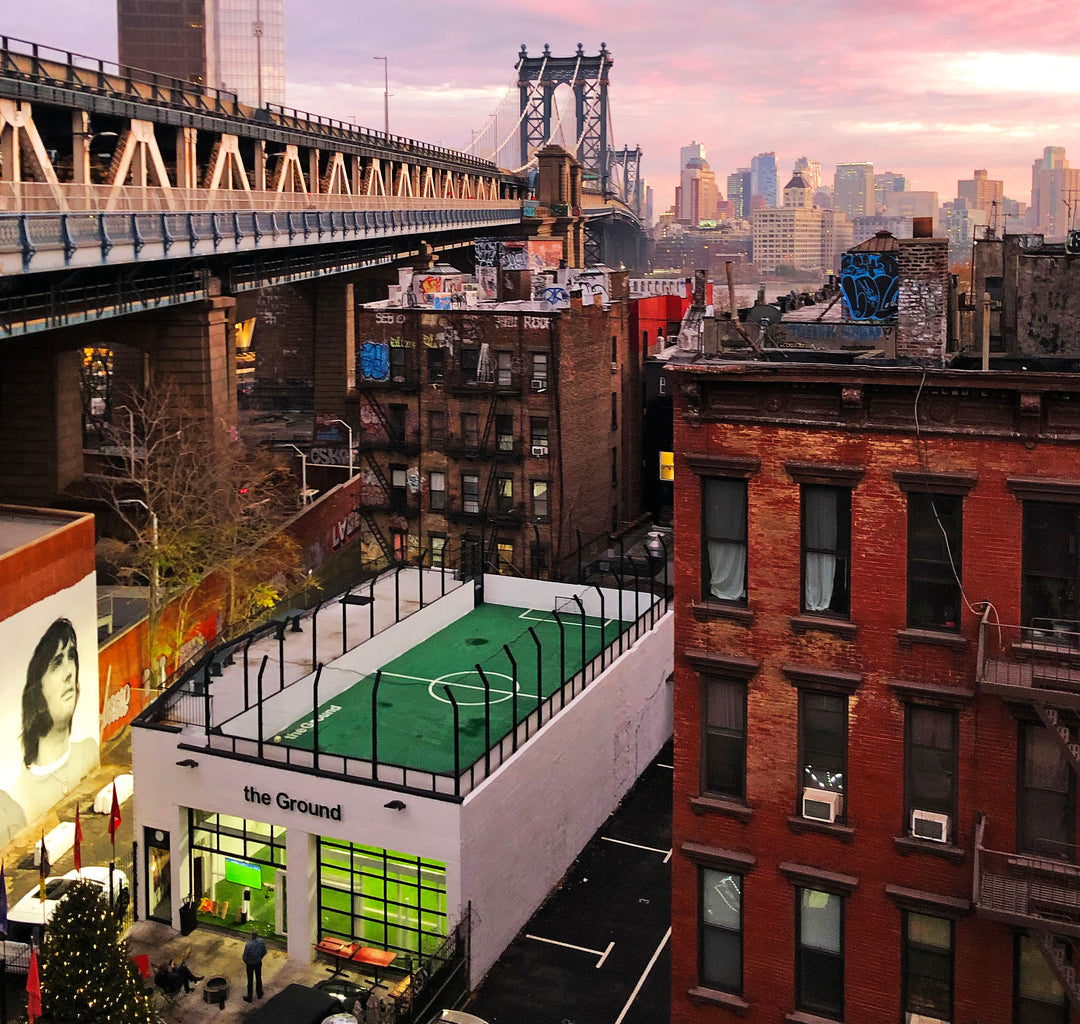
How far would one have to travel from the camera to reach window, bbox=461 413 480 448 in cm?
5291

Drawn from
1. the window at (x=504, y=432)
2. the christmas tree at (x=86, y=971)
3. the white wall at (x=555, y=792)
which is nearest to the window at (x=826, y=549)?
the white wall at (x=555, y=792)

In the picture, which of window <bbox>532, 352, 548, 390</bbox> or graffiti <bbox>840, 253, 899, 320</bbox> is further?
window <bbox>532, 352, 548, 390</bbox>

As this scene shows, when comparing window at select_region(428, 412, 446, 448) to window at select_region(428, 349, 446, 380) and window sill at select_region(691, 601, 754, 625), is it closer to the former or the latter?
window at select_region(428, 349, 446, 380)

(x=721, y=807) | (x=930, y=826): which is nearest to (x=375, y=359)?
(x=721, y=807)

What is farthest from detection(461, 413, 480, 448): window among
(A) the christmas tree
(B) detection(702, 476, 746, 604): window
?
(B) detection(702, 476, 746, 604): window

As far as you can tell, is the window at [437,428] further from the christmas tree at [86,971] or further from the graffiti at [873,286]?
the graffiti at [873,286]

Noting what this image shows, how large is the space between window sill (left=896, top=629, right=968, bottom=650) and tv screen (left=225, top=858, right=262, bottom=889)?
52.7 ft

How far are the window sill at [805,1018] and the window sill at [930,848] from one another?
2.89 meters

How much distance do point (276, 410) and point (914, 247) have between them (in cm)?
9861

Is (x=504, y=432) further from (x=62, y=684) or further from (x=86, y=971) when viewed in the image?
(x=86, y=971)

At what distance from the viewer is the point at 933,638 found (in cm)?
1844

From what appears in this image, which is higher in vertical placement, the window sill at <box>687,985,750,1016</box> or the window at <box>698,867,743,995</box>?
the window at <box>698,867,743,995</box>

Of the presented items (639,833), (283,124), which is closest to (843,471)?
(639,833)

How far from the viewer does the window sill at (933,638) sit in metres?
18.3
